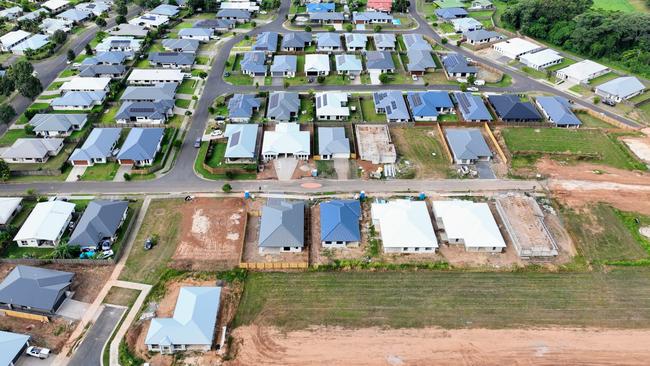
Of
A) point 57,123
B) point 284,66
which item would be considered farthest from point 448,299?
point 57,123

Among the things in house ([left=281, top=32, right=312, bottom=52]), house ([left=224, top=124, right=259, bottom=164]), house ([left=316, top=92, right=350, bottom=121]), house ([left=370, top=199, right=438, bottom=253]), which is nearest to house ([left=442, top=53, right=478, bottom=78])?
house ([left=316, top=92, right=350, bottom=121])

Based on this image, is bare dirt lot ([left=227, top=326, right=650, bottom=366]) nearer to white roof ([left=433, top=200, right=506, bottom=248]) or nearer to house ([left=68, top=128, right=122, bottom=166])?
white roof ([left=433, top=200, right=506, bottom=248])

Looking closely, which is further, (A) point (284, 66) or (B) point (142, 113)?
(A) point (284, 66)

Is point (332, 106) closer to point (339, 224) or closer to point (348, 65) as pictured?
point (348, 65)

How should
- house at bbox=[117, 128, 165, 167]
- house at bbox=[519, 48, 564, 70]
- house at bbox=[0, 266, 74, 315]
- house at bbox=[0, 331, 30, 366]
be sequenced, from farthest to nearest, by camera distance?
house at bbox=[519, 48, 564, 70] < house at bbox=[117, 128, 165, 167] < house at bbox=[0, 266, 74, 315] < house at bbox=[0, 331, 30, 366]

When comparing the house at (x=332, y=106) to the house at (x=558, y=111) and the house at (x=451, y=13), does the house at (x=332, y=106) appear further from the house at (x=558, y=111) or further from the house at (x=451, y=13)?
the house at (x=451, y=13)

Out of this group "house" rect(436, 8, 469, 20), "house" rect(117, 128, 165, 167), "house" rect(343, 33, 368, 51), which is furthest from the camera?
"house" rect(436, 8, 469, 20)

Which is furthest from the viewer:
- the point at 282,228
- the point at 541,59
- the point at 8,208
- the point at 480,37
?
the point at 480,37
